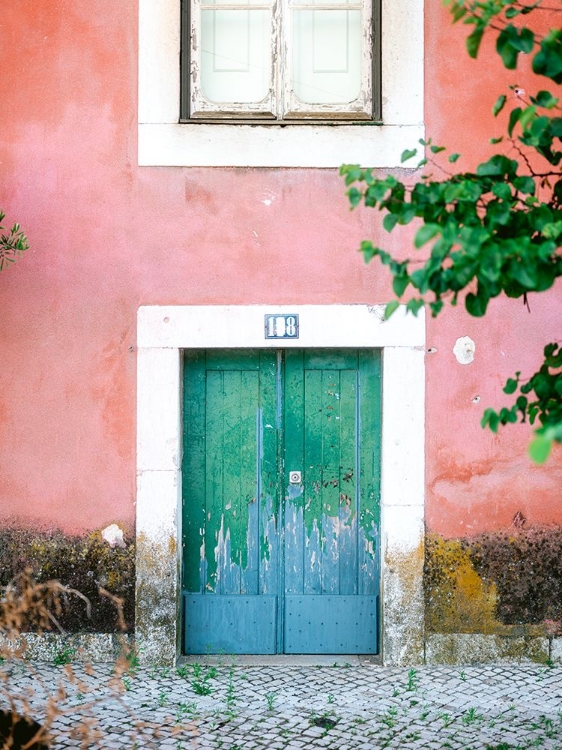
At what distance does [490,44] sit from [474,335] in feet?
5.89

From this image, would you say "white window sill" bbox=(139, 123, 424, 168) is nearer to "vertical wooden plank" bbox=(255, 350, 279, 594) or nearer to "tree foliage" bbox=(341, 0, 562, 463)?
"vertical wooden plank" bbox=(255, 350, 279, 594)

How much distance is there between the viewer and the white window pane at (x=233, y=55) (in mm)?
5555

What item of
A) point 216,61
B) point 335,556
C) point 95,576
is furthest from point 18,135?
point 335,556

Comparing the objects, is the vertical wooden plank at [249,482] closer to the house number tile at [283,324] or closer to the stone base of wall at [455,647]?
the house number tile at [283,324]

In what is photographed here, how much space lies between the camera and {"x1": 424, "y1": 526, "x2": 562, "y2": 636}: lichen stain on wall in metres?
5.50

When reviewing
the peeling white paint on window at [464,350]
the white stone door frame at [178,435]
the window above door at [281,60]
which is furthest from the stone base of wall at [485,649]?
the window above door at [281,60]

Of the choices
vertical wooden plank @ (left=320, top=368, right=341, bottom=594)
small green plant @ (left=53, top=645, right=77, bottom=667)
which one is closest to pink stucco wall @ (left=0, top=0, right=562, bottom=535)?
vertical wooden plank @ (left=320, top=368, right=341, bottom=594)

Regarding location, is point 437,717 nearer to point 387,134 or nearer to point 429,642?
point 429,642

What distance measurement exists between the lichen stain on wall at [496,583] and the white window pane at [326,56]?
9.39ft

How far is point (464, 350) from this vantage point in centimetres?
550

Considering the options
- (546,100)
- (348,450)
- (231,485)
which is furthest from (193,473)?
(546,100)

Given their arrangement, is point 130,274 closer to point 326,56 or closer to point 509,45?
point 326,56

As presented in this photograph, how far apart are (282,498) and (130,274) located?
5.65 feet

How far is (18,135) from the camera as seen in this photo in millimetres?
5445
